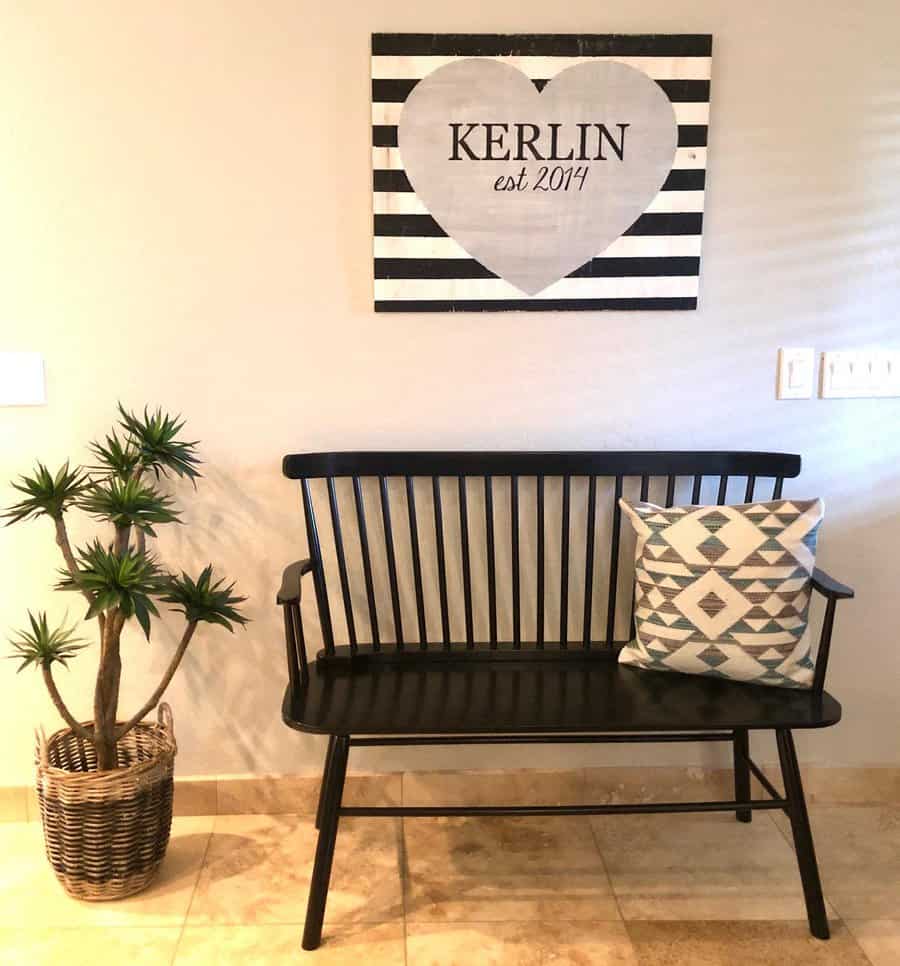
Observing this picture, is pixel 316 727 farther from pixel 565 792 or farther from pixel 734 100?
pixel 734 100

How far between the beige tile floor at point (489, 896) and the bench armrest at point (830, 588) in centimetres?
67

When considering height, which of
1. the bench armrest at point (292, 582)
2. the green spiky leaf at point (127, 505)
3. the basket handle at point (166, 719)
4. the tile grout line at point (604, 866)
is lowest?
the tile grout line at point (604, 866)

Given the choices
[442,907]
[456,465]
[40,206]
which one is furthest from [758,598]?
[40,206]

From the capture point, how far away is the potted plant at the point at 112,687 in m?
1.78

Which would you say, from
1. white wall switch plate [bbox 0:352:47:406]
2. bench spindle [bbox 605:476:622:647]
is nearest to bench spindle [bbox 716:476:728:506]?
bench spindle [bbox 605:476:622:647]

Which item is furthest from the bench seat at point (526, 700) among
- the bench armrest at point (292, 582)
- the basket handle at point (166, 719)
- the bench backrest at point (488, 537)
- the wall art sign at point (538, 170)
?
the wall art sign at point (538, 170)

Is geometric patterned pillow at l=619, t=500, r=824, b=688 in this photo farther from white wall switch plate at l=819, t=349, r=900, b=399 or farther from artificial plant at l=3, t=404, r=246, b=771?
artificial plant at l=3, t=404, r=246, b=771

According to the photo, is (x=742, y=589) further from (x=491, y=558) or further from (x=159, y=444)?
(x=159, y=444)

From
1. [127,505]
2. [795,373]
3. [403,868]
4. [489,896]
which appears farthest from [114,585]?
[795,373]

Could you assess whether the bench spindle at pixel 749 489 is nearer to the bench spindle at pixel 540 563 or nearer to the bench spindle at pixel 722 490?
the bench spindle at pixel 722 490

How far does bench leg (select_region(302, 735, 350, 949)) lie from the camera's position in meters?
1.70

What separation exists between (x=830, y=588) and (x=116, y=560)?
142 centimetres

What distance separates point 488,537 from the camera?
202 centimetres

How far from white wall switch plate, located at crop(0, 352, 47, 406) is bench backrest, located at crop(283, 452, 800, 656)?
0.61 metres
